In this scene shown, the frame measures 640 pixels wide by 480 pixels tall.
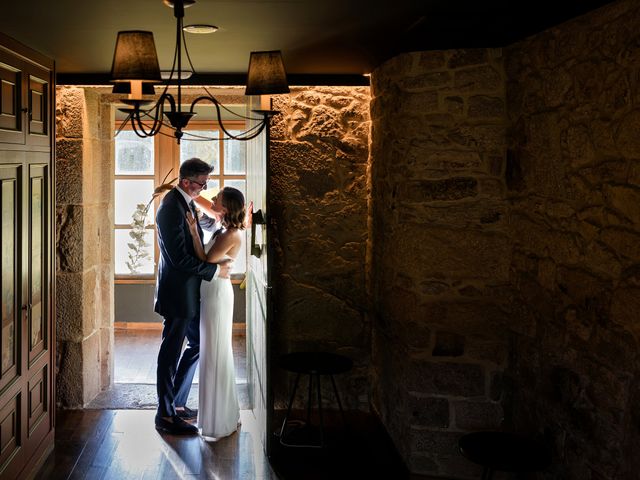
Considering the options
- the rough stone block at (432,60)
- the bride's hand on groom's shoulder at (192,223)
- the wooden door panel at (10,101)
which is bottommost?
the bride's hand on groom's shoulder at (192,223)

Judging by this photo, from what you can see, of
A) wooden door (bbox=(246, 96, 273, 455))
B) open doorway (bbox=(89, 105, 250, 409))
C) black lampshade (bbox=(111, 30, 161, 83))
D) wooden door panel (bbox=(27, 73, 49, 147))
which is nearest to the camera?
black lampshade (bbox=(111, 30, 161, 83))

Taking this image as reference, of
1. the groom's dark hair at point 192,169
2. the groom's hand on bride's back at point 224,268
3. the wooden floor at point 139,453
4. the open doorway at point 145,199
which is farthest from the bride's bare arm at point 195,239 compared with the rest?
the open doorway at point 145,199

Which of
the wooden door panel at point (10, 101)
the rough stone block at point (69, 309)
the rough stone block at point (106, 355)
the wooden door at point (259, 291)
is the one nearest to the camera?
the wooden door panel at point (10, 101)

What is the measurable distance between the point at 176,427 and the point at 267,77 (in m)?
2.58

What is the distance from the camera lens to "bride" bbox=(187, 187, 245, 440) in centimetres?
488


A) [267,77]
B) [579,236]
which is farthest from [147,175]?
[579,236]

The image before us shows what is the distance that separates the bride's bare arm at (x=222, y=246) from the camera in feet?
16.5

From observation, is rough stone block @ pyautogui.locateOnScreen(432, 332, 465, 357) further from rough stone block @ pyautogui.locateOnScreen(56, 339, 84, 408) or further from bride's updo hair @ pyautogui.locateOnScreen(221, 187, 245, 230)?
rough stone block @ pyautogui.locateOnScreen(56, 339, 84, 408)

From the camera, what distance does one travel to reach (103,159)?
18.3 ft

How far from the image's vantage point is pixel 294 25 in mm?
3527

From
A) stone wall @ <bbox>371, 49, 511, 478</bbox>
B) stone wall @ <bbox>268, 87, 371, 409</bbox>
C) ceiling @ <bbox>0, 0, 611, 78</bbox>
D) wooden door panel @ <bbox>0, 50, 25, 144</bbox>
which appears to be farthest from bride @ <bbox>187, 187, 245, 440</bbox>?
wooden door panel @ <bbox>0, 50, 25, 144</bbox>

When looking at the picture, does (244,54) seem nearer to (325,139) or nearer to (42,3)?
(325,139)

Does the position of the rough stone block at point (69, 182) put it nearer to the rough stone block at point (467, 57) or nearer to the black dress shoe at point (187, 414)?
the black dress shoe at point (187, 414)

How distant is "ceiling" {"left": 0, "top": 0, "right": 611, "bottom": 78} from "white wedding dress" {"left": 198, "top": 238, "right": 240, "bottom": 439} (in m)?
1.45
